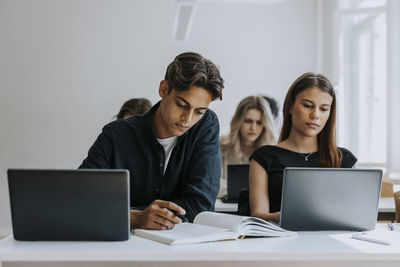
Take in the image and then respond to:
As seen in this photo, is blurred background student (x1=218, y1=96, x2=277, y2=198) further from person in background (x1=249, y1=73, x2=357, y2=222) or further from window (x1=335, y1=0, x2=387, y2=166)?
person in background (x1=249, y1=73, x2=357, y2=222)

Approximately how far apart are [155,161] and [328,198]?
0.76 metres

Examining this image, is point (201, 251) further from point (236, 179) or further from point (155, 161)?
point (236, 179)

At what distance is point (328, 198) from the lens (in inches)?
66.3

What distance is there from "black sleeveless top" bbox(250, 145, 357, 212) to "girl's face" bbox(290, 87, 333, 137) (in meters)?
0.11

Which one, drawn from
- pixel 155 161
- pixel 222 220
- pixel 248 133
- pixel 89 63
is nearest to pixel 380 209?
pixel 248 133

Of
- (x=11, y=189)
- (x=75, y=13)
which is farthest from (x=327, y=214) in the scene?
(x=75, y=13)

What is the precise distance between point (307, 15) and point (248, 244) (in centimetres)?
525

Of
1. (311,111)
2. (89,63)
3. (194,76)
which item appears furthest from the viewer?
(89,63)

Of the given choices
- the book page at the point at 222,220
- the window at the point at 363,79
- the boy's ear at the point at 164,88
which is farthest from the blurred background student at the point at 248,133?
the book page at the point at 222,220

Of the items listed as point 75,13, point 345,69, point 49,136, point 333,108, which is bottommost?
point 49,136

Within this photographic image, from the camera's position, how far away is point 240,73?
20.2ft

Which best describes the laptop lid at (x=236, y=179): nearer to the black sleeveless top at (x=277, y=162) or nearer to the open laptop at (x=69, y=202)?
the black sleeveless top at (x=277, y=162)

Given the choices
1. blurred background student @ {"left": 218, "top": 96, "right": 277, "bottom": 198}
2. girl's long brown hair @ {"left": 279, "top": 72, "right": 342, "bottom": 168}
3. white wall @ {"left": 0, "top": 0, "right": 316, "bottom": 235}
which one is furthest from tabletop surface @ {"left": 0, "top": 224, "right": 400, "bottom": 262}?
white wall @ {"left": 0, "top": 0, "right": 316, "bottom": 235}

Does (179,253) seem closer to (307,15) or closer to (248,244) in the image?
(248,244)
